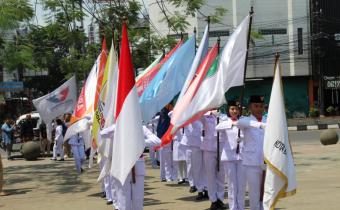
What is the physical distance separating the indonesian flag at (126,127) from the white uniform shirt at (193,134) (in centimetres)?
280

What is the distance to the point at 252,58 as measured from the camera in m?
41.7

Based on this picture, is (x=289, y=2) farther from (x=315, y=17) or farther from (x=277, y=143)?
(x=277, y=143)

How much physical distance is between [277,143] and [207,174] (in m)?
2.69

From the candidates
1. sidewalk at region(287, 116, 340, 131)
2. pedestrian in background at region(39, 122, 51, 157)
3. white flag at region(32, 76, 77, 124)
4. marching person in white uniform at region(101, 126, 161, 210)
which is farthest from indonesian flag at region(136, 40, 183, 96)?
sidewalk at region(287, 116, 340, 131)

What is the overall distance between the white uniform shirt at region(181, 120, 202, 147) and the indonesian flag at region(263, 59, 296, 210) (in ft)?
10.6

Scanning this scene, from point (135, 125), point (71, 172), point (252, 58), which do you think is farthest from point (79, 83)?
point (252, 58)

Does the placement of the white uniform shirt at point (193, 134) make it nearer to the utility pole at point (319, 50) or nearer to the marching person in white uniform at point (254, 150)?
the marching person in white uniform at point (254, 150)

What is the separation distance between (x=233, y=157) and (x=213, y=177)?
1.35 m

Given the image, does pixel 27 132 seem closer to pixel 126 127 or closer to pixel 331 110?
pixel 126 127

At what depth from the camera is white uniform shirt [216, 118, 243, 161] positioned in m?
8.27

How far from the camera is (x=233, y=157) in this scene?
8.31 m

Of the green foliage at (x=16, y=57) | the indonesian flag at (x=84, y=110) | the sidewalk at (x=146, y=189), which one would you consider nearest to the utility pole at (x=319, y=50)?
the sidewalk at (x=146, y=189)

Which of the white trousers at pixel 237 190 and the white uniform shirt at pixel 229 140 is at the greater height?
the white uniform shirt at pixel 229 140

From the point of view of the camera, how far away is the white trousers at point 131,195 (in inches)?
311
